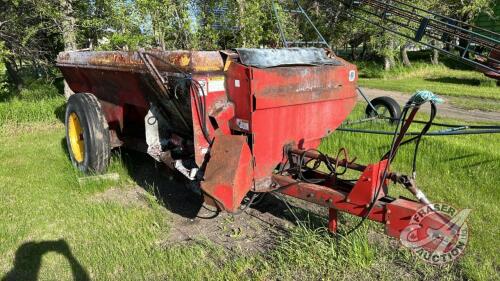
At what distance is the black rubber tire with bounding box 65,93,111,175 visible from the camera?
5.16 m

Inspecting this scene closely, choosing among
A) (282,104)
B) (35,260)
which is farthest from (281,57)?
(35,260)

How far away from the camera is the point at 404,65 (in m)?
21.7

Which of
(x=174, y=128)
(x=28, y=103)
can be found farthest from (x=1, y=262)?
(x=28, y=103)

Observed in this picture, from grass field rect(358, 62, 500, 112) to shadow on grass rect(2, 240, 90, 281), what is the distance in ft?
29.8

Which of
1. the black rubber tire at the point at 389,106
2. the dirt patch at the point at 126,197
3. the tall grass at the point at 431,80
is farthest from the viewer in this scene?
the tall grass at the point at 431,80

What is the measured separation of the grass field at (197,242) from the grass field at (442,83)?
551 centimetres

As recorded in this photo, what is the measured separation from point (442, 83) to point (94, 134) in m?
13.6

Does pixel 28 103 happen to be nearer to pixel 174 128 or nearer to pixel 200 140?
pixel 174 128

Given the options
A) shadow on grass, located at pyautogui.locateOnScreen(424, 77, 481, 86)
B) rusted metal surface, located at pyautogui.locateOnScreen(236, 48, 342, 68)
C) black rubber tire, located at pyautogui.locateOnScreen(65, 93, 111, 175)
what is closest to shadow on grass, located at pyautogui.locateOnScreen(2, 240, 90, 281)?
black rubber tire, located at pyautogui.locateOnScreen(65, 93, 111, 175)

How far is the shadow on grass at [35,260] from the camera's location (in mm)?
3531

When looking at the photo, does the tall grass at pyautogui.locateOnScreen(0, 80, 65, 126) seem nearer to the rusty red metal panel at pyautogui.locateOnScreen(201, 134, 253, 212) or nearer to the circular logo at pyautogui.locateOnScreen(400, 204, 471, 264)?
the rusty red metal panel at pyautogui.locateOnScreen(201, 134, 253, 212)

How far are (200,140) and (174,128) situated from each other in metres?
0.78

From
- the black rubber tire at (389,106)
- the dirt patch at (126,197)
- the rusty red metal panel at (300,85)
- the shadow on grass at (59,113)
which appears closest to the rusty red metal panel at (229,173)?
the rusty red metal panel at (300,85)

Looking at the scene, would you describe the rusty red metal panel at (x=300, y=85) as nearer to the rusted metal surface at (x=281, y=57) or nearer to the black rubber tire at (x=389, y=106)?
the rusted metal surface at (x=281, y=57)
